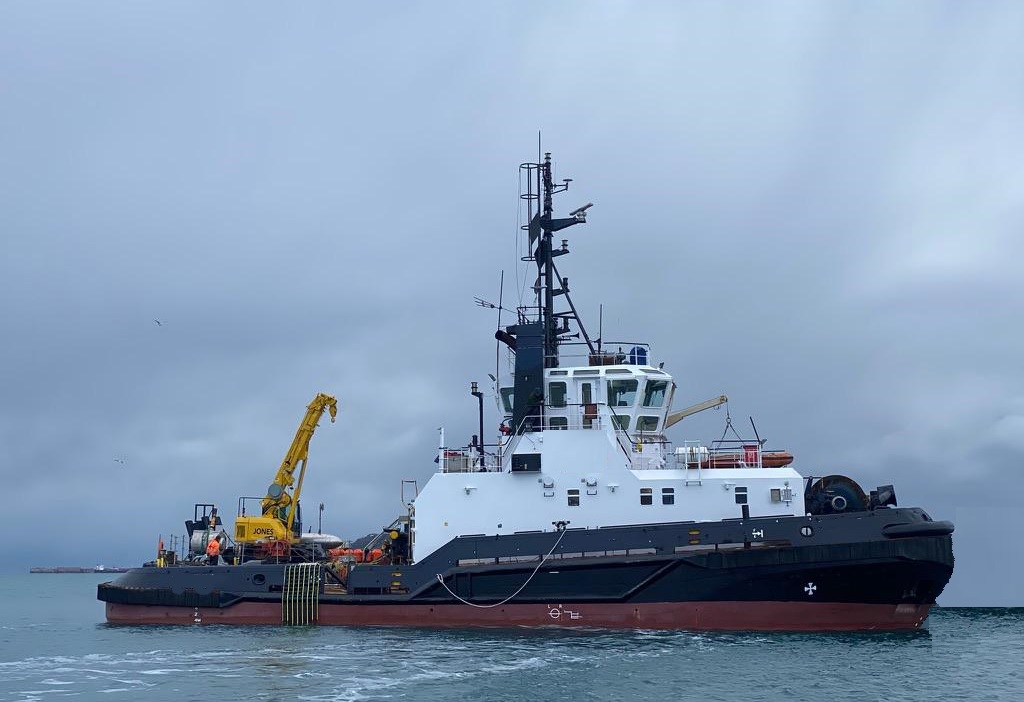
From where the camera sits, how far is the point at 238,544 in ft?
78.1

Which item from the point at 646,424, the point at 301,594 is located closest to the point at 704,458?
the point at 646,424

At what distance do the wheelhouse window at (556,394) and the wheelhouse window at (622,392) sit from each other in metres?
1.05

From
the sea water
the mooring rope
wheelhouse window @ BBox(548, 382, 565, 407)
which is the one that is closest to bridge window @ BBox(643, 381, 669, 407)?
wheelhouse window @ BBox(548, 382, 565, 407)

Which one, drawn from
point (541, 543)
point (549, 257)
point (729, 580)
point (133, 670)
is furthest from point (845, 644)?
point (133, 670)

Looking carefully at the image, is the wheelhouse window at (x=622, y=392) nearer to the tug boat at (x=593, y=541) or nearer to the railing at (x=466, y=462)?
the tug boat at (x=593, y=541)

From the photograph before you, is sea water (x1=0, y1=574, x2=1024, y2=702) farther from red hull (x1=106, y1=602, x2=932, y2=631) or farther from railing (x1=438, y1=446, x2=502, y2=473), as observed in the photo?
railing (x1=438, y1=446, x2=502, y2=473)

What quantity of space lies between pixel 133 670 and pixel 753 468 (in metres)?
12.8

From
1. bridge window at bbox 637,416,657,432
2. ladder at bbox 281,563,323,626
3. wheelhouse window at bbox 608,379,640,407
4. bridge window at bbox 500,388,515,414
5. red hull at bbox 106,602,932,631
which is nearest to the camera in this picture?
red hull at bbox 106,602,932,631

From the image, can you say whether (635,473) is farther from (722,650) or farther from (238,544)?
(238,544)

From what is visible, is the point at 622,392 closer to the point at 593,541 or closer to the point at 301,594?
the point at 593,541

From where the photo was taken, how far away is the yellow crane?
23.9 metres

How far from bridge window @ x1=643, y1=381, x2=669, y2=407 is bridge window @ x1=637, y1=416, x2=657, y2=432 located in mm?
293

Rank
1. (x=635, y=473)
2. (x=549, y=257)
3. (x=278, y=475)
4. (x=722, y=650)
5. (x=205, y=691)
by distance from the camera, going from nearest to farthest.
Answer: (x=205, y=691), (x=722, y=650), (x=635, y=473), (x=549, y=257), (x=278, y=475)

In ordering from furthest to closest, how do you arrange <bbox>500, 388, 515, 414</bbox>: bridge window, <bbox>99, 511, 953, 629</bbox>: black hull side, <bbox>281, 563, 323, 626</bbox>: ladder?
1. <bbox>500, 388, 515, 414</bbox>: bridge window
2. <bbox>281, 563, 323, 626</bbox>: ladder
3. <bbox>99, 511, 953, 629</bbox>: black hull side
